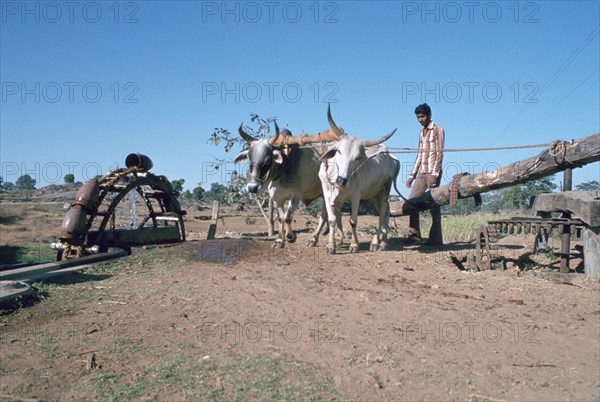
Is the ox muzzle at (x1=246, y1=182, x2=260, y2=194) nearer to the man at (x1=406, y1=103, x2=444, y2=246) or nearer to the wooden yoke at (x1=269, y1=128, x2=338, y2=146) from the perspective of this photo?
the wooden yoke at (x1=269, y1=128, x2=338, y2=146)

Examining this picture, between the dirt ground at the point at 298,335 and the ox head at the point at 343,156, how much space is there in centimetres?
178

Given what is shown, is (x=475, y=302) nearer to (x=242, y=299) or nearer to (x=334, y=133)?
(x=242, y=299)

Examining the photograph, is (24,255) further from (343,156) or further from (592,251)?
(592,251)

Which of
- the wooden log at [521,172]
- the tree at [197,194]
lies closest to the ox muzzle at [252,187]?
the wooden log at [521,172]

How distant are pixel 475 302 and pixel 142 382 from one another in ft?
12.1

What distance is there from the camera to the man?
33.0 ft

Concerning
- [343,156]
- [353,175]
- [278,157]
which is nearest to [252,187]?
[278,157]

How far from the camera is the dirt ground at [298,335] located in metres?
3.42

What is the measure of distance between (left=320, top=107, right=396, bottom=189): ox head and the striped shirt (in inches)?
63.2

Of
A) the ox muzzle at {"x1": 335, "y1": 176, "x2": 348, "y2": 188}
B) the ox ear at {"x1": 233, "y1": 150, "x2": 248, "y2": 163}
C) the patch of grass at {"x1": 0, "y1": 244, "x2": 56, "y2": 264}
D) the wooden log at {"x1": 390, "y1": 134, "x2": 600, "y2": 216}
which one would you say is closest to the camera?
the wooden log at {"x1": 390, "y1": 134, "x2": 600, "y2": 216}

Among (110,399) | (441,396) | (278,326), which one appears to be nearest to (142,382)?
(110,399)

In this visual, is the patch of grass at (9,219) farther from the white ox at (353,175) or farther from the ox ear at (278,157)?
the white ox at (353,175)

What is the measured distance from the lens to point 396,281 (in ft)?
22.1

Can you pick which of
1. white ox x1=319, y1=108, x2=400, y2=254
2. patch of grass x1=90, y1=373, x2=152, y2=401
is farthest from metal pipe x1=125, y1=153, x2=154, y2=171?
patch of grass x1=90, y1=373, x2=152, y2=401
